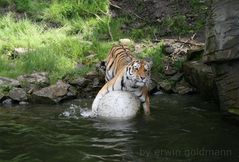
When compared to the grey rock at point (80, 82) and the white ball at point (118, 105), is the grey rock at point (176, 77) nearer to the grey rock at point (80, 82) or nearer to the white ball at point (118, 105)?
the grey rock at point (80, 82)

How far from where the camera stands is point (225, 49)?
6285 millimetres

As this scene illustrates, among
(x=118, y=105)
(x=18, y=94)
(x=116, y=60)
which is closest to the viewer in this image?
(x=118, y=105)

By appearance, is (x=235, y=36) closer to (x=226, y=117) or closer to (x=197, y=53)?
(x=226, y=117)

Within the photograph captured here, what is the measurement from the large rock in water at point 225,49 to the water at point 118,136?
0.48 meters

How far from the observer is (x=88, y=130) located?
6.55 meters

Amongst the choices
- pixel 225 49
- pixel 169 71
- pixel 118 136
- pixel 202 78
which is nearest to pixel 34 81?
pixel 169 71

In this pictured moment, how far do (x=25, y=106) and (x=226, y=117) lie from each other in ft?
12.1

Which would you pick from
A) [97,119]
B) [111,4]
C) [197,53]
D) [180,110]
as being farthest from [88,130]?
[111,4]

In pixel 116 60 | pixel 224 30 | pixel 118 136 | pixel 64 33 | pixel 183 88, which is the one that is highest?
pixel 64 33

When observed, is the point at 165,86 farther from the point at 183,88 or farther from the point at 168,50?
the point at 168,50

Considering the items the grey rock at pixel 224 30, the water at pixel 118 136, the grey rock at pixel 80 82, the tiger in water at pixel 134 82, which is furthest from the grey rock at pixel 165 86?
the grey rock at pixel 224 30

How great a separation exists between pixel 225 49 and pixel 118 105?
178 centimetres

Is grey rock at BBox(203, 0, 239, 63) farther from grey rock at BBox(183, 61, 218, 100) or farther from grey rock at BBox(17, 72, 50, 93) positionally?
grey rock at BBox(17, 72, 50, 93)

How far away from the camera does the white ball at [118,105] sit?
6.84 meters
